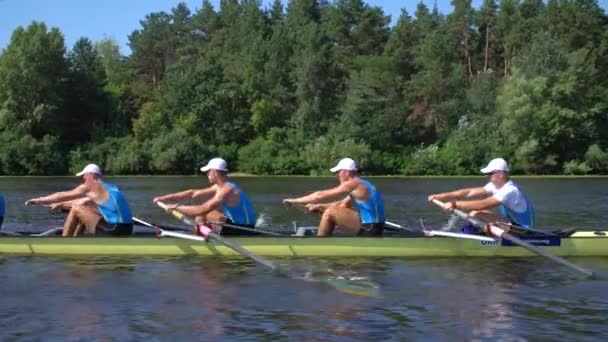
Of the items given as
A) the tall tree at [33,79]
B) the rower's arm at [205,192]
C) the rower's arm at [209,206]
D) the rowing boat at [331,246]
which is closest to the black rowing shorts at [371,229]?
the rowing boat at [331,246]

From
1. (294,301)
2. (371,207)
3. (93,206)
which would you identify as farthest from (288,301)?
(93,206)

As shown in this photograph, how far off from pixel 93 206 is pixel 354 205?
16.9ft

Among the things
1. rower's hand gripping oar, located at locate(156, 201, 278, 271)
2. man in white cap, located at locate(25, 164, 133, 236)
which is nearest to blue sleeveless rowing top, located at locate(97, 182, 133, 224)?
man in white cap, located at locate(25, 164, 133, 236)

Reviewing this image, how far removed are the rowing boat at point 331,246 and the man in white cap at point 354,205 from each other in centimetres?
51

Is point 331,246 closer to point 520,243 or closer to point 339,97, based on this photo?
point 520,243

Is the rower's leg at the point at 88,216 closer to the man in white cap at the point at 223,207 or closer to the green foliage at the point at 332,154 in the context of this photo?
the man in white cap at the point at 223,207

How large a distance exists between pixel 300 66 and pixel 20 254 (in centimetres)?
6445

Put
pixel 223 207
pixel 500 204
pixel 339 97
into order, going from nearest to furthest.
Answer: pixel 500 204 → pixel 223 207 → pixel 339 97

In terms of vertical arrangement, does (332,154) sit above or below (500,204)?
above

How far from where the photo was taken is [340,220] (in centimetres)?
1769

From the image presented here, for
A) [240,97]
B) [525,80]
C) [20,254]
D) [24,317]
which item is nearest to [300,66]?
[240,97]

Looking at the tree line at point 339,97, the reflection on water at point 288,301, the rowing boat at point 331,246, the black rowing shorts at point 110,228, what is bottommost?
the reflection on water at point 288,301

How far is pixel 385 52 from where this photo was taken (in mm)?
87625

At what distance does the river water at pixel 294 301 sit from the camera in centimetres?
1183
